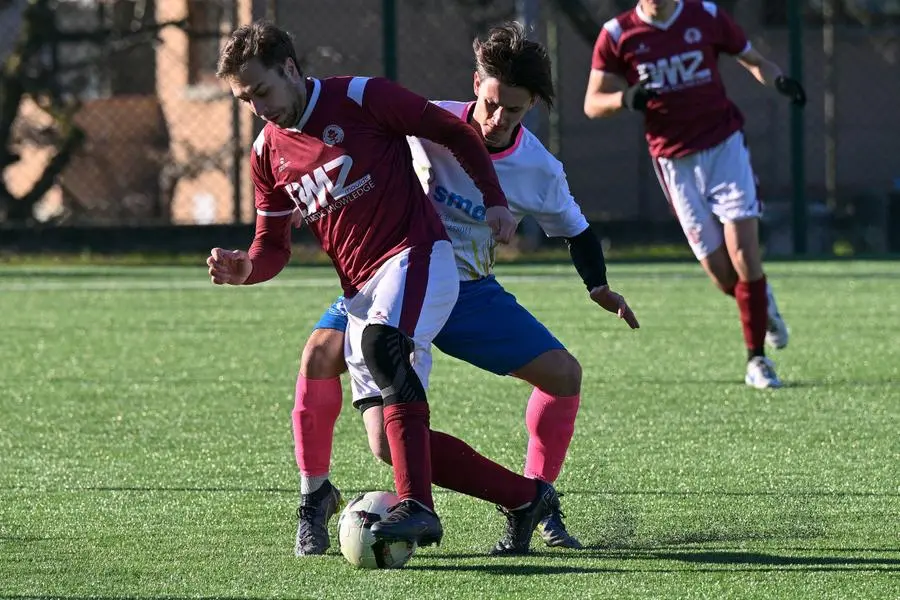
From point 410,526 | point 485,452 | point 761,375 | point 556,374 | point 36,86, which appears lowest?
point 761,375

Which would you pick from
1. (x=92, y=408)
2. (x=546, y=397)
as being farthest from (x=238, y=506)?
(x=92, y=408)

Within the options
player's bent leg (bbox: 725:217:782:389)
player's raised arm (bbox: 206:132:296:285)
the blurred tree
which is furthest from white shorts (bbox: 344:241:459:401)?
the blurred tree

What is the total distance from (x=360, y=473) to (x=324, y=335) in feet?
3.26

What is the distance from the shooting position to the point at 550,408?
4.48 m

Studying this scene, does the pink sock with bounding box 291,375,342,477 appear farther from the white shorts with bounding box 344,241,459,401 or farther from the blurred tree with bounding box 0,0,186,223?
the blurred tree with bounding box 0,0,186,223

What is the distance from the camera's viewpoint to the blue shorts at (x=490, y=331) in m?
4.37

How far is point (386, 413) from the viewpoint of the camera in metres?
3.97

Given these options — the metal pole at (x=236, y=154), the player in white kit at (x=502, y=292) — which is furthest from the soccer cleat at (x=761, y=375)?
the metal pole at (x=236, y=154)

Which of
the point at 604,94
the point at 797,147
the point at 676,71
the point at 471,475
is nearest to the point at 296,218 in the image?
the point at 471,475

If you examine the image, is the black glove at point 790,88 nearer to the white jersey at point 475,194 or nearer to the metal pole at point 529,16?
the white jersey at point 475,194

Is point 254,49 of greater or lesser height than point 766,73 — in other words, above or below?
above

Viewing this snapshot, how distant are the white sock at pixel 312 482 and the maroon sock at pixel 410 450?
498mm

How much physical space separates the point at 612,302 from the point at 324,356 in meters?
0.77

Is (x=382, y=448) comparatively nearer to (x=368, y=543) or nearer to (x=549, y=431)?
(x=368, y=543)
